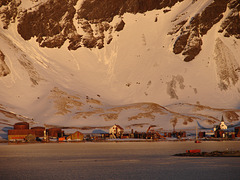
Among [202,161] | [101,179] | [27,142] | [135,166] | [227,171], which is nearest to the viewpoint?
[101,179]

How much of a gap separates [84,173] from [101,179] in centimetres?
699

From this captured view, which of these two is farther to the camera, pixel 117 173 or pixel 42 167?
pixel 42 167

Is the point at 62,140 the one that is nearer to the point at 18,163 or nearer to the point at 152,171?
the point at 18,163

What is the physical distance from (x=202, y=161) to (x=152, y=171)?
15493 mm

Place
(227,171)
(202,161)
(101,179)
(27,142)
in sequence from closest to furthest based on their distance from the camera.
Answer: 1. (101,179)
2. (227,171)
3. (202,161)
4. (27,142)

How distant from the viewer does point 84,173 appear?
78688mm

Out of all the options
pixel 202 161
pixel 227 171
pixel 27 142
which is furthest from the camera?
pixel 27 142

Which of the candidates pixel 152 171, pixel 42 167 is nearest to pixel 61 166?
pixel 42 167

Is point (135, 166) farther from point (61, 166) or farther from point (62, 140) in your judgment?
point (62, 140)

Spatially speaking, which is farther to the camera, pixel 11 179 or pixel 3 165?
pixel 3 165

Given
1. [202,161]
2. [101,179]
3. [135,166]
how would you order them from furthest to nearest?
[202,161] → [135,166] → [101,179]

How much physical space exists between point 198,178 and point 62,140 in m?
126

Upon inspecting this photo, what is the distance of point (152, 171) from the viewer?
80.5 m

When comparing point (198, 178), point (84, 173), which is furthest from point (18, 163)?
point (198, 178)
